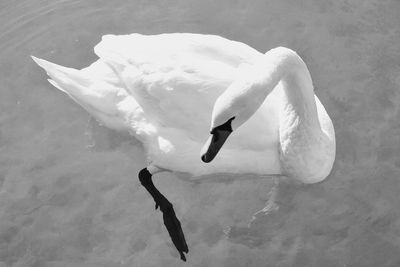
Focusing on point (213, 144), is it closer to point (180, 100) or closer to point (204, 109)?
point (204, 109)

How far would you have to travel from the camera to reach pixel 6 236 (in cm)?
479

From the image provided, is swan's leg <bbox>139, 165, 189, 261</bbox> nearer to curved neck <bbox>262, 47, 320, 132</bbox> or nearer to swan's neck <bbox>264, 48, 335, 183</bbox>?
swan's neck <bbox>264, 48, 335, 183</bbox>

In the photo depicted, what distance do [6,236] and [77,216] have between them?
0.52 m

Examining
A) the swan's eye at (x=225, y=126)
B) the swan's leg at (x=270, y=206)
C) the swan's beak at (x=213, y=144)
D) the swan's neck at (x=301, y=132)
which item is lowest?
the swan's leg at (x=270, y=206)

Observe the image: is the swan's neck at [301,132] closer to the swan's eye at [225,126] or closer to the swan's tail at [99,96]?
the swan's eye at [225,126]

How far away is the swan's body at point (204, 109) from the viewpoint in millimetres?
4320

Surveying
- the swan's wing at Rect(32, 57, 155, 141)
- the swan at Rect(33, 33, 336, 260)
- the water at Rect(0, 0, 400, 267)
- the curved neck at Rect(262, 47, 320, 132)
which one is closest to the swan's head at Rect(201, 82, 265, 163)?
the curved neck at Rect(262, 47, 320, 132)

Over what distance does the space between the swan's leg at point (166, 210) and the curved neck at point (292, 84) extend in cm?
103

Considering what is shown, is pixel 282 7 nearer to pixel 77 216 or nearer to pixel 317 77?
pixel 317 77

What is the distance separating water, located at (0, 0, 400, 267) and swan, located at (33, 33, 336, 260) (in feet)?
0.81

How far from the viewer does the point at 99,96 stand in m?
4.93

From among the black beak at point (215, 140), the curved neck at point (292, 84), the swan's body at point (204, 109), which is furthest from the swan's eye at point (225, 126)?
the swan's body at point (204, 109)

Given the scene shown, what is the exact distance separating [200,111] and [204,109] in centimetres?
3

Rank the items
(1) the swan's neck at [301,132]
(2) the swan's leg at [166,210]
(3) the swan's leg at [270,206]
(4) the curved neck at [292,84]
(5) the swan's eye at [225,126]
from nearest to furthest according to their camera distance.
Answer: (5) the swan's eye at [225,126], (4) the curved neck at [292,84], (1) the swan's neck at [301,132], (2) the swan's leg at [166,210], (3) the swan's leg at [270,206]
